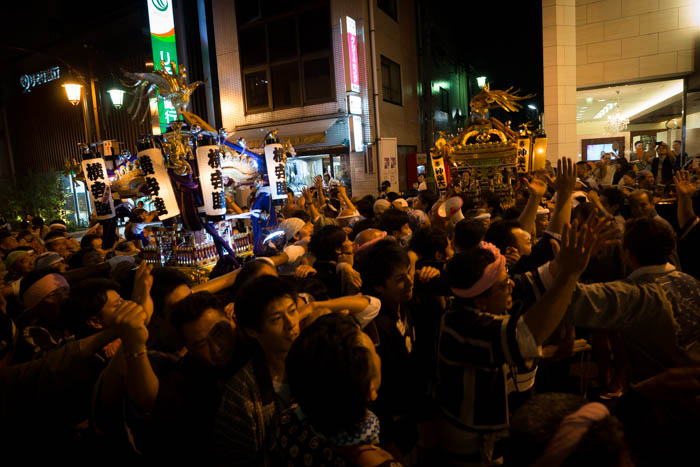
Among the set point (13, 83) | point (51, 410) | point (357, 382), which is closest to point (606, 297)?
point (357, 382)

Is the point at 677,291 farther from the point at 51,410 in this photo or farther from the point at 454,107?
the point at 454,107

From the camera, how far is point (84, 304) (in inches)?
93.3

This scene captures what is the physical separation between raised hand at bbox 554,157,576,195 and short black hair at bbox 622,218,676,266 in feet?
1.86

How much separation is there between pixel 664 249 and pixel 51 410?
347 cm

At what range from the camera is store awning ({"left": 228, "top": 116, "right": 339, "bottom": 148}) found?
15125 mm

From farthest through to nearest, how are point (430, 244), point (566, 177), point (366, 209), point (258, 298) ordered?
point (366, 209), point (430, 244), point (566, 177), point (258, 298)

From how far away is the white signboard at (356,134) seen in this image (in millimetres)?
14965

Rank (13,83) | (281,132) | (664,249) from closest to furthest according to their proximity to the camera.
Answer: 1. (664,249)
2. (281,132)
3. (13,83)

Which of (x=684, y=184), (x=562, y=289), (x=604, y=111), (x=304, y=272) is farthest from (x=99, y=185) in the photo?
(x=604, y=111)

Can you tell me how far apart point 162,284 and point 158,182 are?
3982mm

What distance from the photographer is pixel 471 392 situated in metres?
2.15

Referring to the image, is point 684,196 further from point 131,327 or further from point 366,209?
point 131,327

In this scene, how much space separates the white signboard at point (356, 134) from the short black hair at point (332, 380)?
14.2 m

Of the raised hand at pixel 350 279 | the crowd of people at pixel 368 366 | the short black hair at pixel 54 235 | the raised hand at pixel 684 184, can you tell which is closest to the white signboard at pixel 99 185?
the short black hair at pixel 54 235
